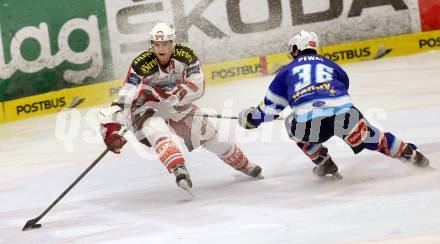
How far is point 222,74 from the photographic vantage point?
12.6 m

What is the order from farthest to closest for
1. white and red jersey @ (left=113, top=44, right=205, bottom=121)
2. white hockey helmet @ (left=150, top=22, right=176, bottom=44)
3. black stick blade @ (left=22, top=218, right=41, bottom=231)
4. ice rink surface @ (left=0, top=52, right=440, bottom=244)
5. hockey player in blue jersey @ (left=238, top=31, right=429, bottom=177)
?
white and red jersey @ (left=113, top=44, right=205, bottom=121) → white hockey helmet @ (left=150, top=22, right=176, bottom=44) → black stick blade @ (left=22, top=218, right=41, bottom=231) → hockey player in blue jersey @ (left=238, top=31, right=429, bottom=177) → ice rink surface @ (left=0, top=52, right=440, bottom=244)

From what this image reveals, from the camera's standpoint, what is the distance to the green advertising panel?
1248cm

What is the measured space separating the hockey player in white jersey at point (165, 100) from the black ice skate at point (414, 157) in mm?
1413

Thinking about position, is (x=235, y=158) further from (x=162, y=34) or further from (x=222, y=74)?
(x=222, y=74)

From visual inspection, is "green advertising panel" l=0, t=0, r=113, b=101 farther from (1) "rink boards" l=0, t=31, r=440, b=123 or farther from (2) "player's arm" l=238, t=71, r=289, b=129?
(2) "player's arm" l=238, t=71, r=289, b=129

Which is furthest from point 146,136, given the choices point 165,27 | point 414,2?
point 414,2

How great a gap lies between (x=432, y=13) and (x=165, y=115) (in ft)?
22.2

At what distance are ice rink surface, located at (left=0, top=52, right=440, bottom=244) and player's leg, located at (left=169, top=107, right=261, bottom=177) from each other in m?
0.13

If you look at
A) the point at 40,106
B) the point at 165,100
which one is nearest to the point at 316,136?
the point at 165,100

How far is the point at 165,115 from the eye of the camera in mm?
6848

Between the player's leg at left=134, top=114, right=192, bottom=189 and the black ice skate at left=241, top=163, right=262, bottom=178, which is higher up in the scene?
the player's leg at left=134, top=114, right=192, bottom=189

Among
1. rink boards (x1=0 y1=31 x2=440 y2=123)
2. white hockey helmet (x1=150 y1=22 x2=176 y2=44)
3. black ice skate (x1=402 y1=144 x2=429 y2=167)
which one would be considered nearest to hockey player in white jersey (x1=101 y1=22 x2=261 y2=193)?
white hockey helmet (x1=150 y1=22 x2=176 y2=44)

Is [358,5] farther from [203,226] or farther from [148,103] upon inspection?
[203,226]

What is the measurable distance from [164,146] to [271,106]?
0.89 metres
